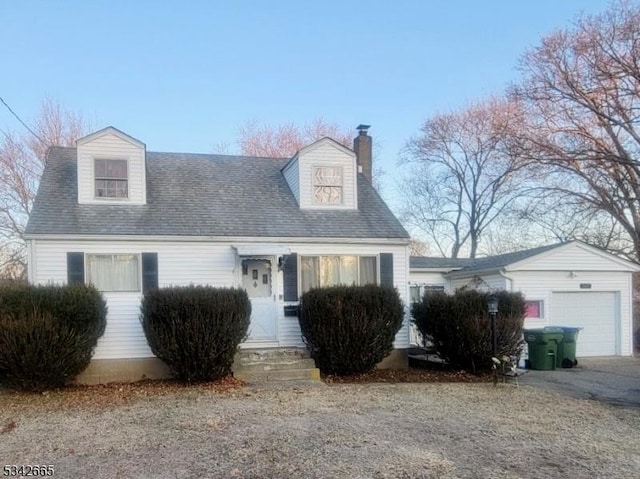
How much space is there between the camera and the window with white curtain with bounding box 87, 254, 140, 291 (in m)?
11.4

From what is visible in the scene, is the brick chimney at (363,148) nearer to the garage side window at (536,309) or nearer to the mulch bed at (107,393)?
the garage side window at (536,309)

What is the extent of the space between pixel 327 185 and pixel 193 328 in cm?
526

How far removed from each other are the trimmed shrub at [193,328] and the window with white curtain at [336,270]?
2.44 meters

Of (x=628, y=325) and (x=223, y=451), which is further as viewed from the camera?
(x=628, y=325)

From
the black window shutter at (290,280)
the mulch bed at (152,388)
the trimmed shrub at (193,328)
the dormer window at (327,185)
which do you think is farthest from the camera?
the dormer window at (327,185)

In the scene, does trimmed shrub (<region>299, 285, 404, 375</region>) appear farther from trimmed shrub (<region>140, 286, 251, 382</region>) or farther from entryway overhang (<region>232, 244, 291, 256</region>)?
trimmed shrub (<region>140, 286, 251, 382</region>)

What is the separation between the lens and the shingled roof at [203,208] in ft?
38.3

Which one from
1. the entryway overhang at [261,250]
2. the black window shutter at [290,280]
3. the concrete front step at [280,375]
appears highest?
the entryway overhang at [261,250]

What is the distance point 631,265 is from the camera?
52.0ft

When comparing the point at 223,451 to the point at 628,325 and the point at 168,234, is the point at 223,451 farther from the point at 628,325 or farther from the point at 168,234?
the point at 628,325

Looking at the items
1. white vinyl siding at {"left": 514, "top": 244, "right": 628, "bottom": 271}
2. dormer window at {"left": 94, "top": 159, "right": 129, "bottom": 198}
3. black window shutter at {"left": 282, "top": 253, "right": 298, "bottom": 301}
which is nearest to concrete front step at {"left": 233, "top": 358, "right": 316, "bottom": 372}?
black window shutter at {"left": 282, "top": 253, "right": 298, "bottom": 301}

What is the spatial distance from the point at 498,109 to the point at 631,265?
41.3 ft

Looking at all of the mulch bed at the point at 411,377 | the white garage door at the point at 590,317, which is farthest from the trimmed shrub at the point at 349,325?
the white garage door at the point at 590,317

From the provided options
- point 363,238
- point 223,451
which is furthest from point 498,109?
point 223,451
